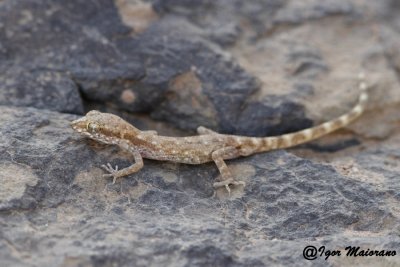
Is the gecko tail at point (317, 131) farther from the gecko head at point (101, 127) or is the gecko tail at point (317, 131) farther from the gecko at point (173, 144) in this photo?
the gecko head at point (101, 127)

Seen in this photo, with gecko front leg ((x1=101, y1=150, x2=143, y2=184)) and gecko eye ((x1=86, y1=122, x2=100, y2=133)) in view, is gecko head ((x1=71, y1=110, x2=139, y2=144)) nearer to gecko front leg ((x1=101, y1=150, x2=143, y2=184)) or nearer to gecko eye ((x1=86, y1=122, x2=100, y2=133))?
gecko eye ((x1=86, y1=122, x2=100, y2=133))

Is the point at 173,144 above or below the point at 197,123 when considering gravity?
above

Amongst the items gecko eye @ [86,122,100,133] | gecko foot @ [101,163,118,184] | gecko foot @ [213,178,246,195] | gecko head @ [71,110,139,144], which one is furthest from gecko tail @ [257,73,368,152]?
gecko eye @ [86,122,100,133]

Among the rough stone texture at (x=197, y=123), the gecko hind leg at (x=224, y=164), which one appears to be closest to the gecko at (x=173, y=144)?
the gecko hind leg at (x=224, y=164)

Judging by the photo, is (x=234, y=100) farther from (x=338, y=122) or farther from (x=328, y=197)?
(x=328, y=197)

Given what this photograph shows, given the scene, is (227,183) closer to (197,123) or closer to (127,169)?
(127,169)

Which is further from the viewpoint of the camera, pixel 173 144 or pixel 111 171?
pixel 173 144

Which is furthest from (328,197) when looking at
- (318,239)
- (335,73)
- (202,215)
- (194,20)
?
(194,20)

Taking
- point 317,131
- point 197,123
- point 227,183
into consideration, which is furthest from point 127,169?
point 317,131
